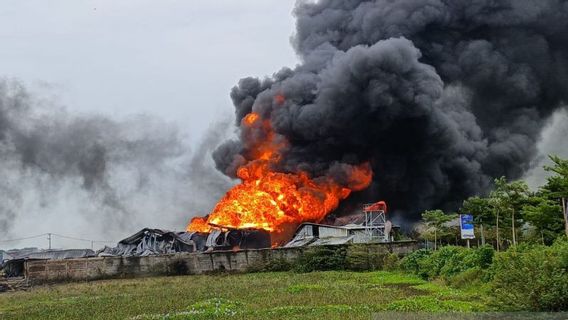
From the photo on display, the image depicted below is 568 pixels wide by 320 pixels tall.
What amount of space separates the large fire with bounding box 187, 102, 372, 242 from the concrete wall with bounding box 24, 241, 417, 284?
50.0 feet

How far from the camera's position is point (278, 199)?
7038 centimetres

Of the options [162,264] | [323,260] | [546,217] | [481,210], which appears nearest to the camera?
[546,217]

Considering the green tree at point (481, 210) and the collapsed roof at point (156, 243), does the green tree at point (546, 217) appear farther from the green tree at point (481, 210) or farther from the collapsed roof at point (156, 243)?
the collapsed roof at point (156, 243)

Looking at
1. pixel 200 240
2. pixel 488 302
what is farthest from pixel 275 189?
pixel 488 302

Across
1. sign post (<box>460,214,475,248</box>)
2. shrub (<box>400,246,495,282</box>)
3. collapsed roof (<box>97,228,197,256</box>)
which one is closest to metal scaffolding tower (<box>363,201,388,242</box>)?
collapsed roof (<box>97,228,197,256</box>)

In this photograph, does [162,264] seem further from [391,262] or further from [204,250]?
[391,262]

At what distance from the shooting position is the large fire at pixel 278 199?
230 feet

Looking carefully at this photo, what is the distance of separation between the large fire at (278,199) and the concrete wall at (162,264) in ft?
50.0

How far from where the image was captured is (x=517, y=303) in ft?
62.7

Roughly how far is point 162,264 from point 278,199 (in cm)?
2054

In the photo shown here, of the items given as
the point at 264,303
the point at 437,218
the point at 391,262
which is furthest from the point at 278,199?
the point at 264,303

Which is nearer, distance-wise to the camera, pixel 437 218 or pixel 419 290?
pixel 419 290

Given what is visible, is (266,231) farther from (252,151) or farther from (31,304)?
(31,304)

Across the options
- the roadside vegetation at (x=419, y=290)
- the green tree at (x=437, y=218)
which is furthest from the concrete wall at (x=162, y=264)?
the green tree at (x=437, y=218)
